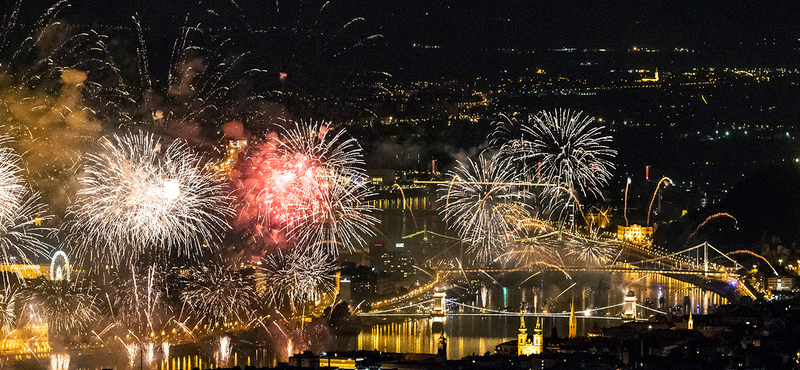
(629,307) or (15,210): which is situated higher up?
(15,210)

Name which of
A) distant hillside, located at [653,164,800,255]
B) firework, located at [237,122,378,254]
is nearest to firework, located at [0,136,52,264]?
firework, located at [237,122,378,254]

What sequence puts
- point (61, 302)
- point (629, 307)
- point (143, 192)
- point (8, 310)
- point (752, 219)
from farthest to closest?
1. point (752, 219)
2. point (629, 307)
3. point (61, 302)
4. point (8, 310)
5. point (143, 192)

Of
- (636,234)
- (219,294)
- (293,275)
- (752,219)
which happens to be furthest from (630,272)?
(219,294)

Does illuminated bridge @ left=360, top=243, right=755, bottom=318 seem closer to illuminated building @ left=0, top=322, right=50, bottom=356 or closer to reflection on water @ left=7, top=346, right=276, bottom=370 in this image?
reflection on water @ left=7, top=346, right=276, bottom=370

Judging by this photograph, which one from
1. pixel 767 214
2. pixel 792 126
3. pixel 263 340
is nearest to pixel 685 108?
pixel 792 126

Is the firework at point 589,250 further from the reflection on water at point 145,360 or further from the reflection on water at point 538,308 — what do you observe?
the reflection on water at point 145,360

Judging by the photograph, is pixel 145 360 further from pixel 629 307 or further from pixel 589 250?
pixel 589 250
